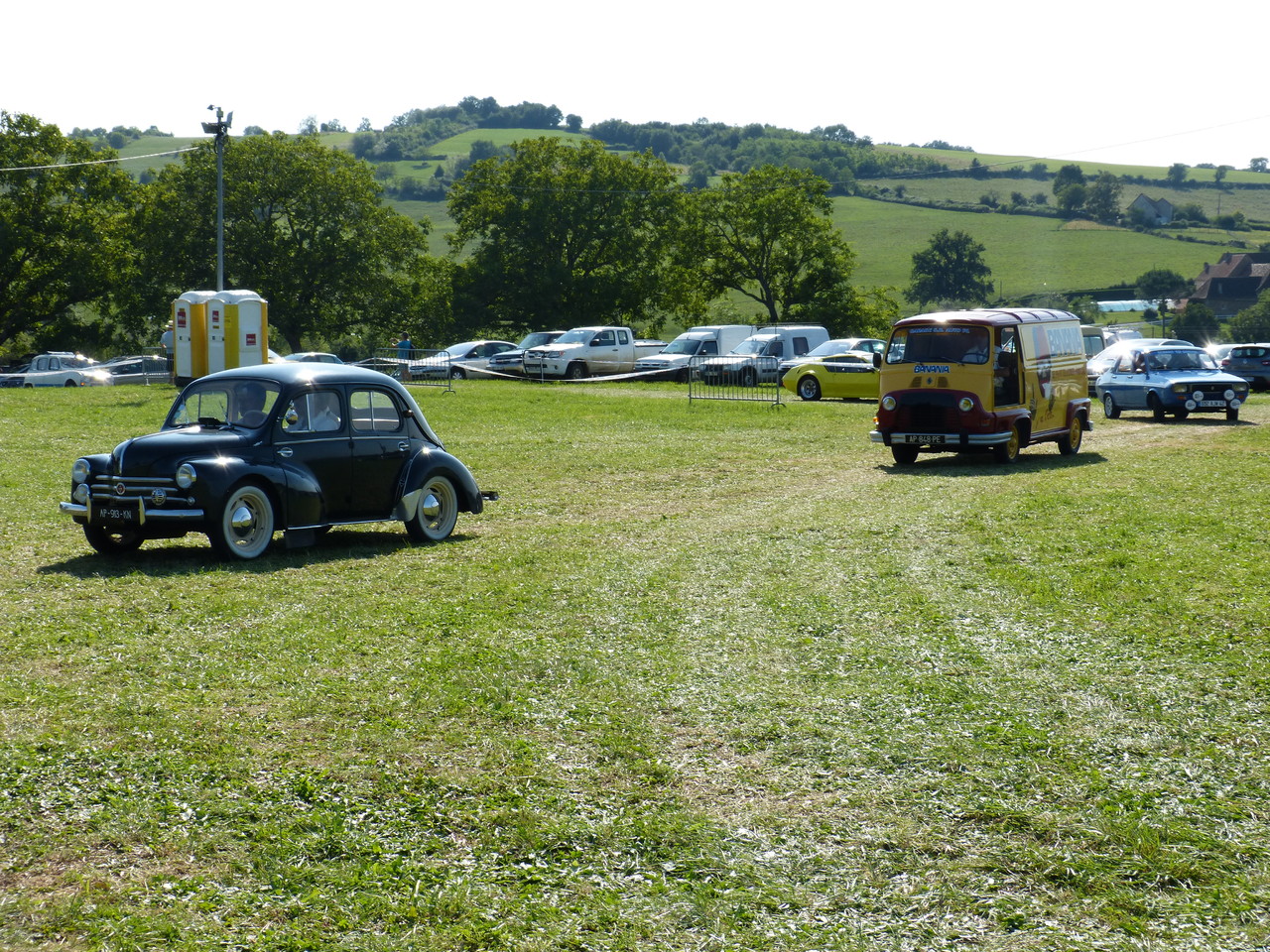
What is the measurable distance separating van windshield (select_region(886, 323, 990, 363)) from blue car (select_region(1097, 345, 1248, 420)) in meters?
10.6

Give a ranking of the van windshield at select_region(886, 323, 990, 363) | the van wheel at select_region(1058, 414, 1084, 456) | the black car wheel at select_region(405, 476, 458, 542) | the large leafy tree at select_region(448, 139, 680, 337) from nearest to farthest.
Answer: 1. the black car wheel at select_region(405, 476, 458, 542)
2. the van windshield at select_region(886, 323, 990, 363)
3. the van wheel at select_region(1058, 414, 1084, 456)
4. the large leafy tree at select_region(448, 139, 680, 337)

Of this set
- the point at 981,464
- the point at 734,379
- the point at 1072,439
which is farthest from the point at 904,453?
the point at 734,379

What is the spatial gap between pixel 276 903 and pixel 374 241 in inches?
2458

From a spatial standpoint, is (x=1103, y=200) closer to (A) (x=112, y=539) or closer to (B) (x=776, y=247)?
(B) (x=776, y=247)

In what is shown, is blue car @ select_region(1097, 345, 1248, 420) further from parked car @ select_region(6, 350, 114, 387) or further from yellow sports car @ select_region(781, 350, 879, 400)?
parked car @ select_region(6, 350, 114, 387)

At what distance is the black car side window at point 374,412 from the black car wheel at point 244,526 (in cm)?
133

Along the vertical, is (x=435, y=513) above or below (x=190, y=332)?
below

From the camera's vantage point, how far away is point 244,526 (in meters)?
11.2

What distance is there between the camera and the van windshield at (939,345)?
1998 centimetres

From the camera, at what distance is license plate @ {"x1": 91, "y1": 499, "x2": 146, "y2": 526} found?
10.8 m

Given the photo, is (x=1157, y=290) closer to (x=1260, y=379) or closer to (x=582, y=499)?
(x=1260, y=379)

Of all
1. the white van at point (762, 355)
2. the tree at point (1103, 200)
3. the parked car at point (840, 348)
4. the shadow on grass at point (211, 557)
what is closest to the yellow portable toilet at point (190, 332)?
the white van at point (762, 355)

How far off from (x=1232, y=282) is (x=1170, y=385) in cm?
7589

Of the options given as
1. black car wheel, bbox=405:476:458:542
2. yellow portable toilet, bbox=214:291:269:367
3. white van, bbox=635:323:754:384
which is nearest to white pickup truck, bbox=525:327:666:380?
white van, bbox=635:323:754:384
